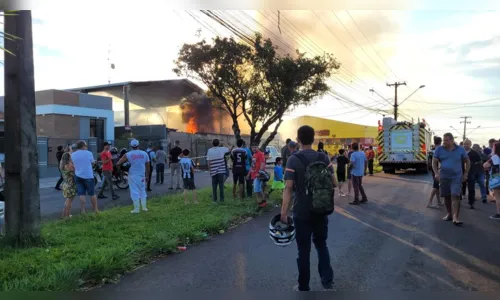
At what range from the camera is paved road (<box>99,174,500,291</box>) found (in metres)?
4.64

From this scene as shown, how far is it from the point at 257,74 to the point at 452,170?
30.3ft

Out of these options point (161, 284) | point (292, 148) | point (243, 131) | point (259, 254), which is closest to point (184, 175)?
point (292, 148)

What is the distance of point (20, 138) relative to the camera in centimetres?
592

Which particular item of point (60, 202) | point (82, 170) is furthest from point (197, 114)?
point (82, 170)

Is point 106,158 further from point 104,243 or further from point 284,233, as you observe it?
point 284,233

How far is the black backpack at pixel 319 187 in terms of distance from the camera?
4133 mm

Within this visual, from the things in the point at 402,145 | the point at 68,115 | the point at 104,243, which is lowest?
the point at 104,243

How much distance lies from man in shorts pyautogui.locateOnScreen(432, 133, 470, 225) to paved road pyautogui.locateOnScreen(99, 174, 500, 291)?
1.70ft

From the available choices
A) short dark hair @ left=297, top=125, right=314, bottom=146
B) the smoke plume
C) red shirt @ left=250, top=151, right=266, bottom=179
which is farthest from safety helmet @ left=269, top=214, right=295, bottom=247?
the smoke plume

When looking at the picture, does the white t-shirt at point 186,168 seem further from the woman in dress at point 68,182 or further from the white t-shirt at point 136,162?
the woman in dress at point 68,182

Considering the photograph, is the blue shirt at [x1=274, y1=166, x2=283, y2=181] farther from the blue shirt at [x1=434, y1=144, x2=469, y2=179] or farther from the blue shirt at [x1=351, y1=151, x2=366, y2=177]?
the blue shirt at [x1=434, y1=144, x2=469, y2=179]

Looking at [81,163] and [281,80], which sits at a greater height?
[281,80]

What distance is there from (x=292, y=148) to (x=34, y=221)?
20.0 feet

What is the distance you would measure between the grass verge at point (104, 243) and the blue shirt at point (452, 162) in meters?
3.97
